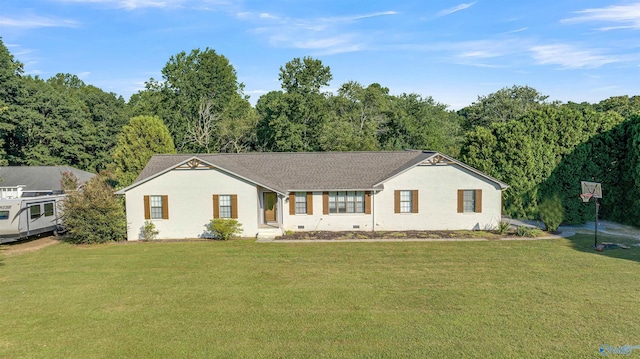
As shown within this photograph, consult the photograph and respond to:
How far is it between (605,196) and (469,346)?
2090cm

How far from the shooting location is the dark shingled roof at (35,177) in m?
30.0

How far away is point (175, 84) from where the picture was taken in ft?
141

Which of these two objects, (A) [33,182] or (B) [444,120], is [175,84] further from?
(B) [444,120]

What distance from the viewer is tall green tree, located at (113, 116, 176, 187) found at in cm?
3177

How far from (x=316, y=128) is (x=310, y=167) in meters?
14.1

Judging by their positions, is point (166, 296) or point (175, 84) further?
point (175, 84)

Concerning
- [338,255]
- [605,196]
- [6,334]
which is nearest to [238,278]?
[338,255]

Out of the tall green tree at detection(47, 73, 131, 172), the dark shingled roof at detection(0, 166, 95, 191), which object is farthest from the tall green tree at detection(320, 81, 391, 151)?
the tall green tree at detection(47, 73, 131, 172)

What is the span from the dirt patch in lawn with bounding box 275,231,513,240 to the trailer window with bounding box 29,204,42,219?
12.3 metres

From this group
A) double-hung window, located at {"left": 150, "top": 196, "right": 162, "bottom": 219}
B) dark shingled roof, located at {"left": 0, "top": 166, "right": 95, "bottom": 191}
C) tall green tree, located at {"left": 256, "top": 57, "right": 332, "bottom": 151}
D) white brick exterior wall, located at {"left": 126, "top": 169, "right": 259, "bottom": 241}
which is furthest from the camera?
tall green tree, located at {"left": 256, "top": 57, "right": 332, "bottom": 151}

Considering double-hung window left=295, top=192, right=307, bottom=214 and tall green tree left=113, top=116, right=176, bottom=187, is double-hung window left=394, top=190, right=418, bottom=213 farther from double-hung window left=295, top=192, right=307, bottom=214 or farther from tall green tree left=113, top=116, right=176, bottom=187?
tall green tree left=113, top=116, right=176, bottom=187

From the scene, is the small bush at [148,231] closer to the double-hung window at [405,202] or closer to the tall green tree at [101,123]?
the double-hung window at [405,202]

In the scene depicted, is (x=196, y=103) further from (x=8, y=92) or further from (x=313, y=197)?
(x=313, y=197)

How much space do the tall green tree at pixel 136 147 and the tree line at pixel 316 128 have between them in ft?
0.27
